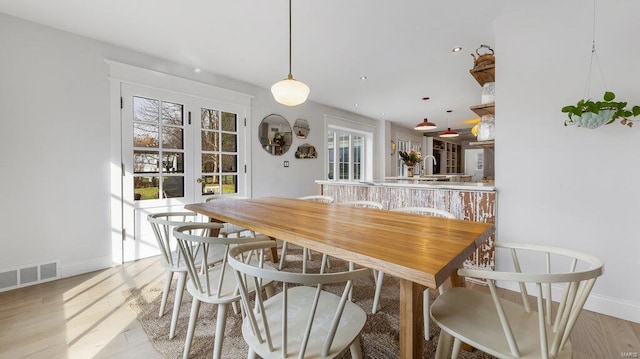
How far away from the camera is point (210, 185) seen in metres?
3.71

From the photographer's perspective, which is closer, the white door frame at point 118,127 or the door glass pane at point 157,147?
the white door frame at point 118,127

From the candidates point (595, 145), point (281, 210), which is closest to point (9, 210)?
point (281, 210)

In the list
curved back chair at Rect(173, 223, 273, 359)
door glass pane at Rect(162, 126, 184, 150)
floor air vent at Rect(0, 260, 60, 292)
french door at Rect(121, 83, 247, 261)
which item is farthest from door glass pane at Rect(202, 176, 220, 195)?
curved back chair at Rect(173, 223, 273, 359)

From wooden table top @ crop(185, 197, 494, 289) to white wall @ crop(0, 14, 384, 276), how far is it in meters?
1.51


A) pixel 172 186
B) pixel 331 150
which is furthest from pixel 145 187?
pixel 331 150

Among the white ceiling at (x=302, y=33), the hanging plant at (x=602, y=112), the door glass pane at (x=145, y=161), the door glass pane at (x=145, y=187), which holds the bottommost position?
the door glass pane at (x=145, y=187)

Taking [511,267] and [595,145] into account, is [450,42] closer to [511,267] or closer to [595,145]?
[595,145]

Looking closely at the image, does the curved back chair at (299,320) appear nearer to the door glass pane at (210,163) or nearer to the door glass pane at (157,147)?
the door glass pane at (157,147)

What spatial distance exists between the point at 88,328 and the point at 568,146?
3.63 meters

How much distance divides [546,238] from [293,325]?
2.22 meters

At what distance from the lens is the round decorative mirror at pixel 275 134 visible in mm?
4289

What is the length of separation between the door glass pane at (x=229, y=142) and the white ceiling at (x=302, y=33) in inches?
32.2

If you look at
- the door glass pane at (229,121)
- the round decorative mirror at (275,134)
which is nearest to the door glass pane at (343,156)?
the round decorative mirror at (275,134)

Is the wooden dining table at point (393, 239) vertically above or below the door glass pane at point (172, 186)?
below
